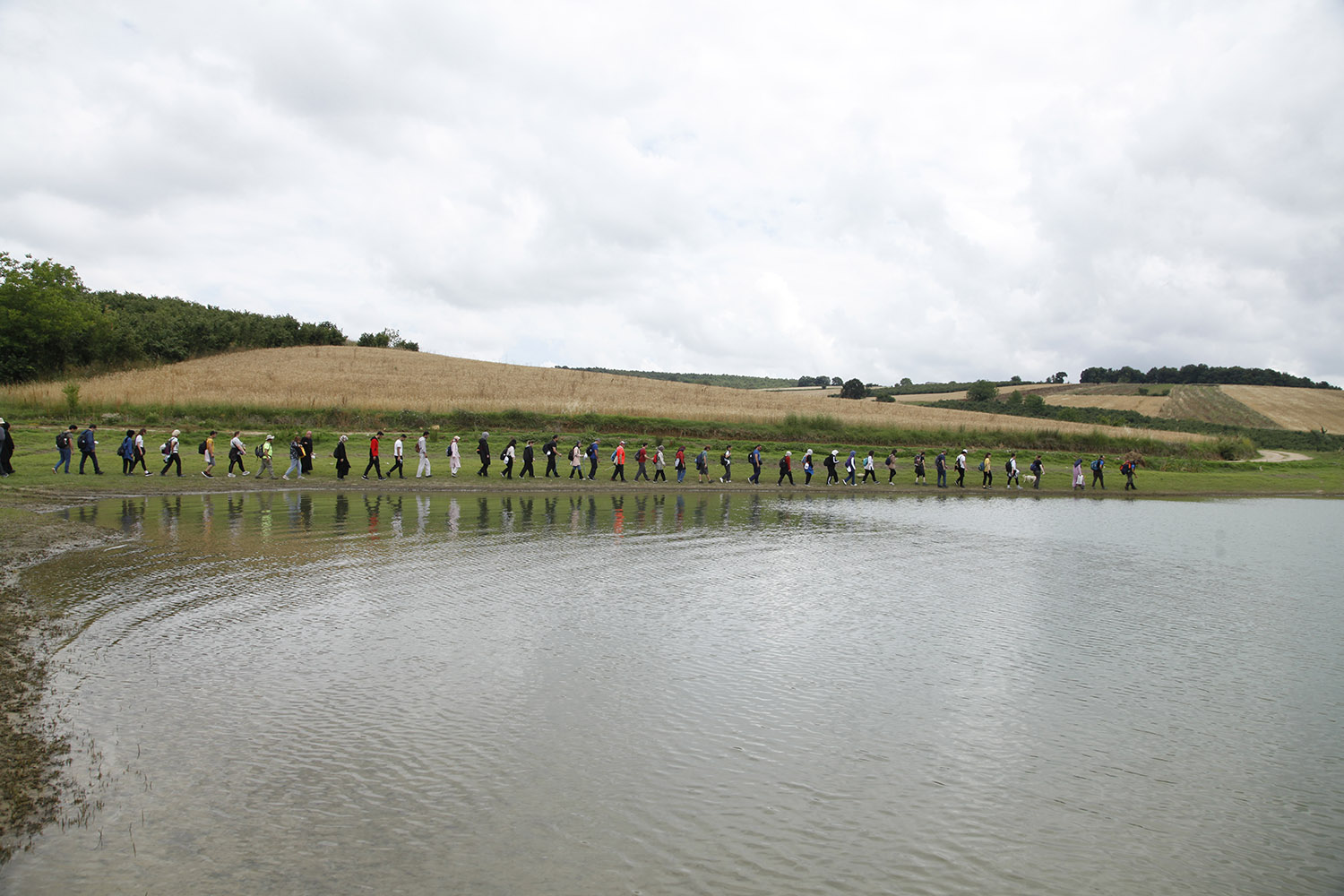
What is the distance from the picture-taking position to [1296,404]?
96.9 m

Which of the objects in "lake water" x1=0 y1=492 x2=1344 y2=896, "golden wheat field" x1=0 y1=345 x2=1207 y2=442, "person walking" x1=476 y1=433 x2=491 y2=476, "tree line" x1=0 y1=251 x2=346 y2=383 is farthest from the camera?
"tree line" x1=0 y1=251 x2=346 y2=383

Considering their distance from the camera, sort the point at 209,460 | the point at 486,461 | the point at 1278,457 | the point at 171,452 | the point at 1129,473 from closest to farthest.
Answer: the point at 171,452 < the point at 209,460 < the point at 486,461 < the point at 1129,473 < the point at 1278,457

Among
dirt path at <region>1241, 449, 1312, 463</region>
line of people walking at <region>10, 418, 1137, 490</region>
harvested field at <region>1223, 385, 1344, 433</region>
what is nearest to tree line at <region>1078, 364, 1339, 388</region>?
harvested field at <region>1223, 385, 1344, 433</region>

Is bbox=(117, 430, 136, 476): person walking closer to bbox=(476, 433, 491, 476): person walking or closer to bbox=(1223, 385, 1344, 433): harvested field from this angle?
bbox=(476, 433, 491, 476): person walking

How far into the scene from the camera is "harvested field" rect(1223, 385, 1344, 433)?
3487 inches

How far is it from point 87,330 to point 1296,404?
11672cm

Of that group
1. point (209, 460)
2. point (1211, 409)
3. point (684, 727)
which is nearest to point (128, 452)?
point (209, 460)

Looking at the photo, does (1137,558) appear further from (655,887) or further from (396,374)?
(396,374)

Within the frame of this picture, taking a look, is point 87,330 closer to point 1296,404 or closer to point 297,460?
point 297,460

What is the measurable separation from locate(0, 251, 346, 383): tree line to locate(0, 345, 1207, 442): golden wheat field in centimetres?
323

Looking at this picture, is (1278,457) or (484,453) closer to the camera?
(484,453)

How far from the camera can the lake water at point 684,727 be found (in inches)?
229

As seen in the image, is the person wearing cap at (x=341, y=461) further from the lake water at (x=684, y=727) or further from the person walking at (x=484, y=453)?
the lake water at (x=684, y=727)

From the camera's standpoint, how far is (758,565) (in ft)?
55.7
